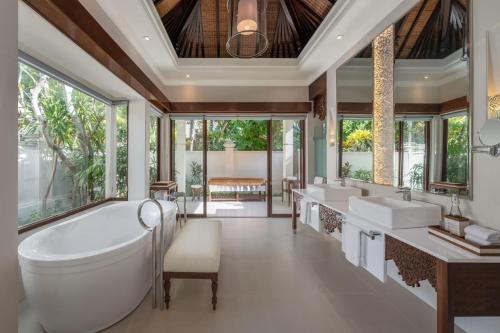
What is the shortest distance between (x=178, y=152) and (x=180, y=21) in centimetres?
261

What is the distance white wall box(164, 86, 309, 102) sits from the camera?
511cm

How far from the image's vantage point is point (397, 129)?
8.20ft

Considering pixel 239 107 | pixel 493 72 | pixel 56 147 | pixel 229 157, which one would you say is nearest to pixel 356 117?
pixel 493 72

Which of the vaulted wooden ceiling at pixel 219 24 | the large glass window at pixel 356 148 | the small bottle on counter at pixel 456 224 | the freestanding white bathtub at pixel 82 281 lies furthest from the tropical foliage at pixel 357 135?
the freestanding white bathtub at pixel 82 281

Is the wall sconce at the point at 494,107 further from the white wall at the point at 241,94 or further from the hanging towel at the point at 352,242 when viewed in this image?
the white wall at the point at 241,94

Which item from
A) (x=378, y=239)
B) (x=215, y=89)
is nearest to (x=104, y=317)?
(x=378, y=239)

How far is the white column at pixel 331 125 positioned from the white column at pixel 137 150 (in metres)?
3.05

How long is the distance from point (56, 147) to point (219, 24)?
3.04m

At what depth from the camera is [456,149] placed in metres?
1.89

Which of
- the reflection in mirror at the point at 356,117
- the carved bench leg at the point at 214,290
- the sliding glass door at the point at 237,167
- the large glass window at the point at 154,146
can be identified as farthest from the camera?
the sliding glass door at the point at 237,167

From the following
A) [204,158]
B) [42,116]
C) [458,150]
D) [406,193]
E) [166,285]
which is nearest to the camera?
[458,150]

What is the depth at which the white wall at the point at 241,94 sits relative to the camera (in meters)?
5.11

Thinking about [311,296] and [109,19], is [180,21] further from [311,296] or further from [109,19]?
[311,296]

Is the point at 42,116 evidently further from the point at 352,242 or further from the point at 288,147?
the point at 288,147
